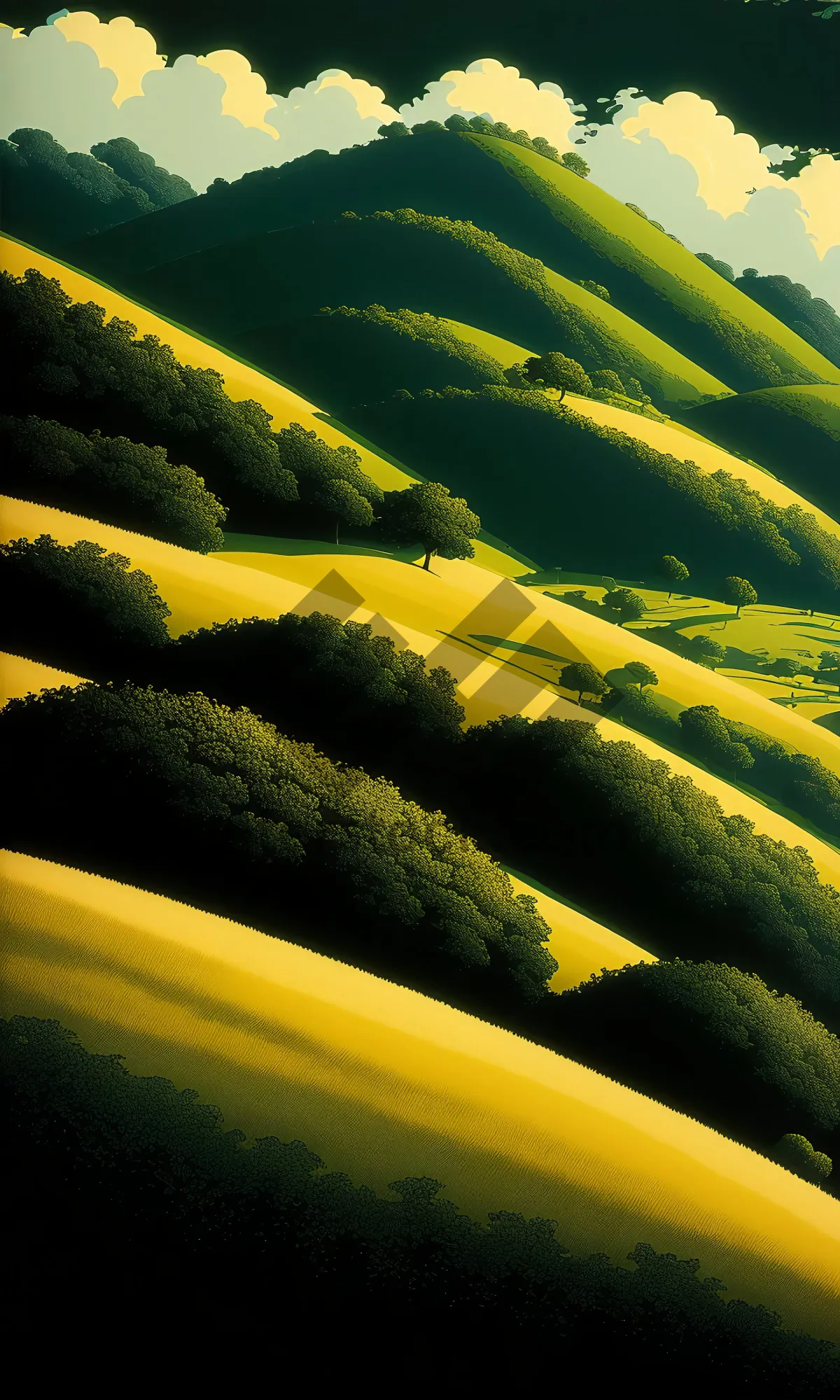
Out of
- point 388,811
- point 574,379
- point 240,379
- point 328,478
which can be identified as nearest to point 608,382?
point 574,379

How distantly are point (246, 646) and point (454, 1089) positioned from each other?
4.71 m

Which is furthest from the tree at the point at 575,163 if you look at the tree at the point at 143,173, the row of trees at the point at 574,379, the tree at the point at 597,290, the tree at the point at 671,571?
the tree at the point at 671,571

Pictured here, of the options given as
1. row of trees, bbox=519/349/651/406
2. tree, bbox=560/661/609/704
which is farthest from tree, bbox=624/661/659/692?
row of trees, bbox=519/349/651/406

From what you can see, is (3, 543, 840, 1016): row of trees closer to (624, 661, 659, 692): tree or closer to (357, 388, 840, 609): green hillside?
(624, 661, 659, 692): tree

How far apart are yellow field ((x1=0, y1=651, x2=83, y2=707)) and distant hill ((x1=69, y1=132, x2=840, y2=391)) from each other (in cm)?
441

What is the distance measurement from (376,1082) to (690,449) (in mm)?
8278

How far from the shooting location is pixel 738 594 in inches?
470

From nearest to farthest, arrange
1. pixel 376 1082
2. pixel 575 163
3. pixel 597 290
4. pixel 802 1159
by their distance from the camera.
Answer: pixel 376 1082, pixel 802 1159, pixel 575 163, pixel 597 290

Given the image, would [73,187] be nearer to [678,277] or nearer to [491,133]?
[491,133]

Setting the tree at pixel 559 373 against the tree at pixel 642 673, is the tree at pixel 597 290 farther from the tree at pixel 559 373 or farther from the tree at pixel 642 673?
the tree at pixel 642 673

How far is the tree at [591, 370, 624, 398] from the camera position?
1230 centimetres

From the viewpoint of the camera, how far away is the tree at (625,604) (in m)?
11.5

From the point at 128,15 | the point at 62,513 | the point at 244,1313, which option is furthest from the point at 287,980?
the point at 128,15

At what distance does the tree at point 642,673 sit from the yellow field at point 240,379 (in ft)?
5.38
